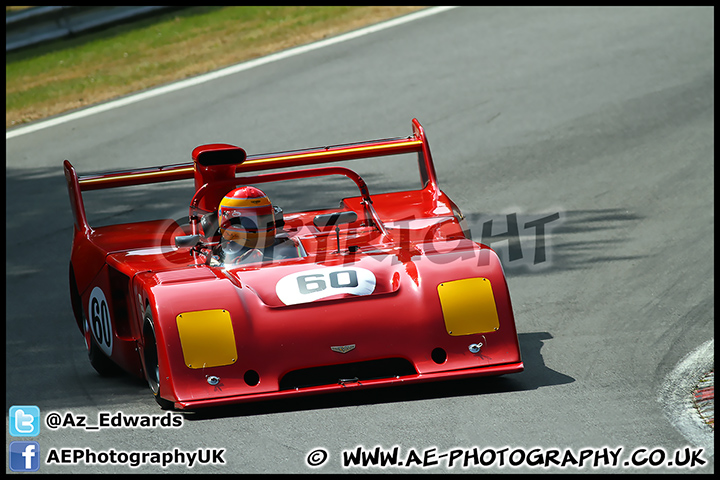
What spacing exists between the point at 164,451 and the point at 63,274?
452 centimetres

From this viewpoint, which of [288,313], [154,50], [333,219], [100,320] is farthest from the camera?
[154,50]

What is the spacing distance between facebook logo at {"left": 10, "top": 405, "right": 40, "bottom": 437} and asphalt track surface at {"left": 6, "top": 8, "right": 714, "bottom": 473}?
0.08 meters

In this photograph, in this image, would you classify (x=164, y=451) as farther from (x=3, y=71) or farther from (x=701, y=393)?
(x=3, y=71)

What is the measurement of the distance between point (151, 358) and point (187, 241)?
139 centimetres

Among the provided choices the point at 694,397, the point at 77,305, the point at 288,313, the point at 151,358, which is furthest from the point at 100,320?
the point at 694,397

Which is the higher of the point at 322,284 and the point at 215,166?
the point at 215,166

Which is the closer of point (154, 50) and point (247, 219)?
point (247, 219)

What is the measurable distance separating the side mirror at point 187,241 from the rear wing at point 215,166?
0.57 meters

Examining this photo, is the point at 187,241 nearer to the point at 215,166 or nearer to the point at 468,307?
the point at 215,166

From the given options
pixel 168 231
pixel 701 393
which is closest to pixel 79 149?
pixel 168 231

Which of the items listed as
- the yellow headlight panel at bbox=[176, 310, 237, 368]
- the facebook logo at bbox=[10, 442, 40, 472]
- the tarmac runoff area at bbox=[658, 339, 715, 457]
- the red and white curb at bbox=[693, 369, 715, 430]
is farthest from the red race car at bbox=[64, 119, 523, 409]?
the red and white curb at bbox=[693, 369, 715, 430]

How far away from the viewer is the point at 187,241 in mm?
7090

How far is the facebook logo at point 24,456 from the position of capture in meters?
5.06

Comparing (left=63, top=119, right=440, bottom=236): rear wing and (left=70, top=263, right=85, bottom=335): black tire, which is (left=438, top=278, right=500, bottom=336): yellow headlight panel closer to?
(left=63, top=119, right=440, bottom=236): rear wing
